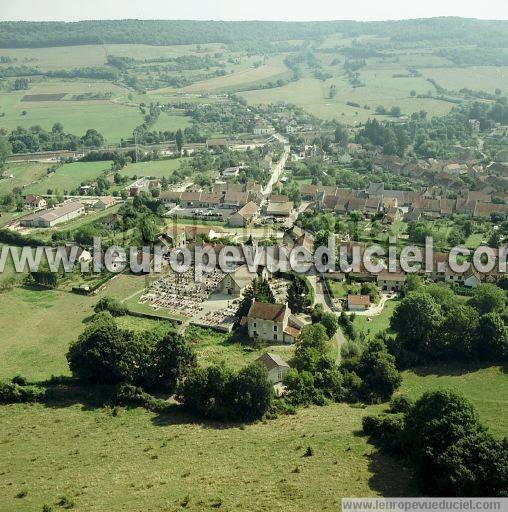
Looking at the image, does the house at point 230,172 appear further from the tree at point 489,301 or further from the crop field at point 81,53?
the crop field at point 81,53

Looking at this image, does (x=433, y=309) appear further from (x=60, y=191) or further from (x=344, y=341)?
(x=60, y=191)

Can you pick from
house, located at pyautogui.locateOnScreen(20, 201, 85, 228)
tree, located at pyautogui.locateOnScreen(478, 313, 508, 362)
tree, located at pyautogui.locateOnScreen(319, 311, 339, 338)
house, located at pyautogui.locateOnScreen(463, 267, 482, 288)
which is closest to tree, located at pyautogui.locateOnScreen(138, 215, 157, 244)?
house, located at pyautogui.locateOnScreen(20, 201, 85, 228)

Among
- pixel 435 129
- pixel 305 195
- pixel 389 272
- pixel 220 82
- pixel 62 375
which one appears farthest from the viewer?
pixel 220 82

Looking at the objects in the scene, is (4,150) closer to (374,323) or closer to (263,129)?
(263,129)

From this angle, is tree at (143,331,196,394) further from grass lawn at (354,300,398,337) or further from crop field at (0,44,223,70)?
crop field at (0,44,223,70)

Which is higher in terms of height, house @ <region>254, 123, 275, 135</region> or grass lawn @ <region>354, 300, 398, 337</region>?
house @ <region>254, 123, 275, 135</region>

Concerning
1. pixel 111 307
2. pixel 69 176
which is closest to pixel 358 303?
pixel 111 307

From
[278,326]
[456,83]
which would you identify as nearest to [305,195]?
[278,326]
